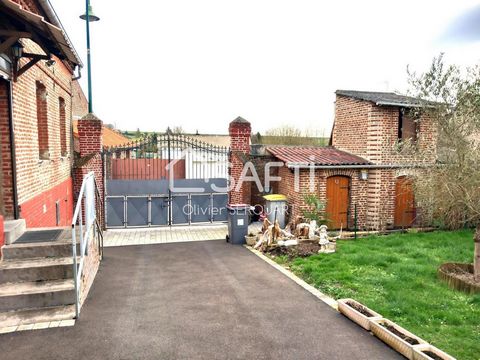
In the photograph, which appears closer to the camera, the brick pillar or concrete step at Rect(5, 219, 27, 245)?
concrete step at Rect(5, 219, 27, 245)

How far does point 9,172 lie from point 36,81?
3072 millimetres

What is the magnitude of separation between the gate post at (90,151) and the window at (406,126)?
34.1ft

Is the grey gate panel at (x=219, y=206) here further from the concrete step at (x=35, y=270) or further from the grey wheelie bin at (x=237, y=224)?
the concrete step at (x=35, y=270)

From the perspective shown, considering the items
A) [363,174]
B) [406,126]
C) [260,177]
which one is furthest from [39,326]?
[406,126]

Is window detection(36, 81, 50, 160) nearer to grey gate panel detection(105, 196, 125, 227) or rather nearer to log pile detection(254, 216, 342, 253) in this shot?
grey gate panel detection(105, 196, 125, 227)

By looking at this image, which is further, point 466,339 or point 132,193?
point 132,193

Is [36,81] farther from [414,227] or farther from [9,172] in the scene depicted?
[414,227]

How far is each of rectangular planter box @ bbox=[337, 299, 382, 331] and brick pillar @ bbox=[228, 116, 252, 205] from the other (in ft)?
24.3

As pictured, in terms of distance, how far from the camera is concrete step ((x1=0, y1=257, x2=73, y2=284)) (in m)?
5.24

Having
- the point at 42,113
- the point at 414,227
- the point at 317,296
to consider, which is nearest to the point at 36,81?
the point at 42,113

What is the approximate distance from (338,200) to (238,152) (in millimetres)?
3952

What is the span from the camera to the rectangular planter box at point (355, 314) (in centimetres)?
509

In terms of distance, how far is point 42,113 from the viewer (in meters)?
9.06

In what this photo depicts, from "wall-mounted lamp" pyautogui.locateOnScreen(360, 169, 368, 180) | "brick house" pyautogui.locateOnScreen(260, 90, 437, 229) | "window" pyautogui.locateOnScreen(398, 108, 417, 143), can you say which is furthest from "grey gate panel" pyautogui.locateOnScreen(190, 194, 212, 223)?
"window" pyautogui.locateOnScreen(398, 108, 417, 143)
